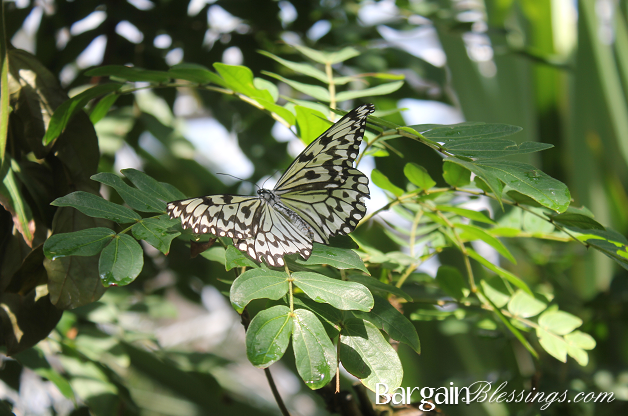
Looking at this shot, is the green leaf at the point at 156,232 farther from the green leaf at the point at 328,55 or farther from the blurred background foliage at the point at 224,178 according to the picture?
the green leaf at the point at 328,55

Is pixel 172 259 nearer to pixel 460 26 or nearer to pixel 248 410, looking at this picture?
pixel 248 410

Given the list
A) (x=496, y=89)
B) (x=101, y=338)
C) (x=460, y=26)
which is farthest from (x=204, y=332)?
(x=460, y=26)

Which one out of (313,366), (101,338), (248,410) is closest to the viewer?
(313,366)

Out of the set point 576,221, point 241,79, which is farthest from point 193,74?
point 576,221

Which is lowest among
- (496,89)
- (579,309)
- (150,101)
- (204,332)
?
(204,332)

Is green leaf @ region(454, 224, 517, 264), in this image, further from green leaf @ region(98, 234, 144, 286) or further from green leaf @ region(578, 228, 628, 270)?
green leaf @ region(98, 234, 144, 286)

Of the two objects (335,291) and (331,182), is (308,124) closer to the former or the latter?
(331,182)

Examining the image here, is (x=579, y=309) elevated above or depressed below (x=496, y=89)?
below
